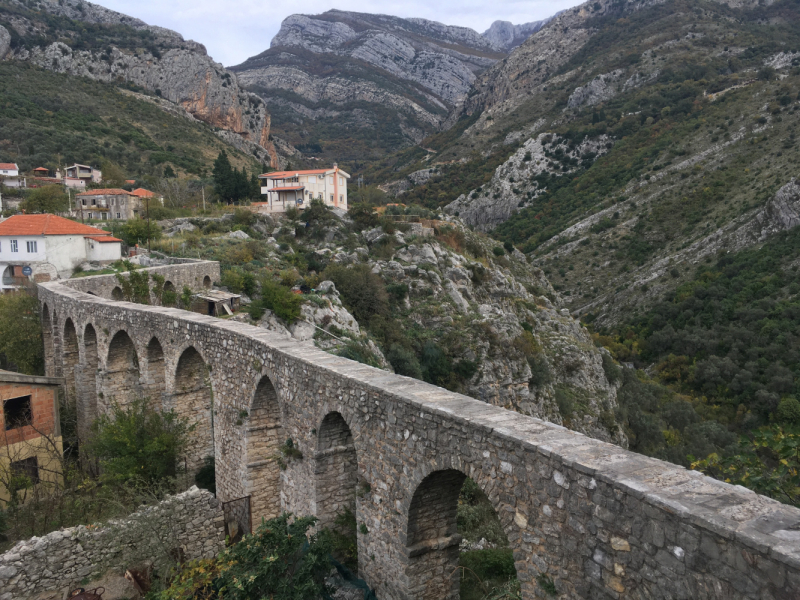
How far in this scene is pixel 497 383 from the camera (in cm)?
2372

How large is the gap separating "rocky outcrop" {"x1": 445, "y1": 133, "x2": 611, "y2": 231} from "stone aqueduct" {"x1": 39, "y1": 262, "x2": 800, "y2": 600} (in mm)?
63084

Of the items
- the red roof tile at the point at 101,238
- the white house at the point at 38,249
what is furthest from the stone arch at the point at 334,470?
the red roof tile at the point at 101,238

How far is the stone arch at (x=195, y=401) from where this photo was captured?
11.2 meters

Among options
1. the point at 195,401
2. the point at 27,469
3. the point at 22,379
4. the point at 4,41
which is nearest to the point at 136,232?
the point at 22,379

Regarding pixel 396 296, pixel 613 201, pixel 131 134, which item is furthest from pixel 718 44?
pixel 131 134

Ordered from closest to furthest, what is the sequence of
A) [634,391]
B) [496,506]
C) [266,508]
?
[496,506] → [266,508] → [634,391]

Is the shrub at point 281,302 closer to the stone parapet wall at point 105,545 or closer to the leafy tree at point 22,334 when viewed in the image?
the leafy tree at point 22,334

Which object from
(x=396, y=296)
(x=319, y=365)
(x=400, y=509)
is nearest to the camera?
(x=400, y=509)

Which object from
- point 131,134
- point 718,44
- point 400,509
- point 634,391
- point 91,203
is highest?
point 718,44

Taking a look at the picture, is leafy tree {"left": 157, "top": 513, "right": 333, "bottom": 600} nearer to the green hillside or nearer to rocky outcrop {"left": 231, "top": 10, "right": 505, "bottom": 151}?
the green hillside

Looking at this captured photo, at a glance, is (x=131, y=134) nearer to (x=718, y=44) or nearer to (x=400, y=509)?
(x=400, y=509)

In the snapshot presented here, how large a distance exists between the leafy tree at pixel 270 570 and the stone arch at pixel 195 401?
502 centimetres

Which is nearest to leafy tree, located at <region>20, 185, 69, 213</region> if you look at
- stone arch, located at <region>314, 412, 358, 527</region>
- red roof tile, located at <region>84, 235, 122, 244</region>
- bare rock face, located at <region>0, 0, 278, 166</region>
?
red roof tile, located at <region>84, 235, 122, 244</region>

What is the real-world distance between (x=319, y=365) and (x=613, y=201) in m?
59.1
